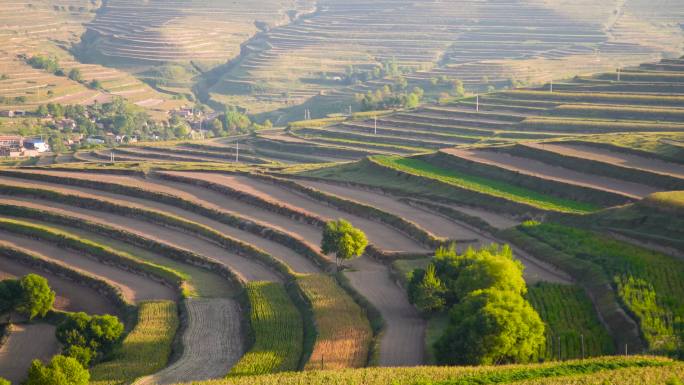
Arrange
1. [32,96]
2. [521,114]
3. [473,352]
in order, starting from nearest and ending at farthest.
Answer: [473,352], [521,114], [32,96]

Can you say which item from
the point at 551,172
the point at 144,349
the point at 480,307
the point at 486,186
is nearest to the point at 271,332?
the point at 144,349

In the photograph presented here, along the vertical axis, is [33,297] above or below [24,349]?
above

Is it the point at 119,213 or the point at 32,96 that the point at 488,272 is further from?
the point at 32,96

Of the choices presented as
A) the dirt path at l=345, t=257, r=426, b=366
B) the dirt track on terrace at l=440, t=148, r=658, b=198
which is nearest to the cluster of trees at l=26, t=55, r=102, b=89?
the dirt track on terrace at l=440, t=148, r=658, b=198

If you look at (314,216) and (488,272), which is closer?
(488,272)

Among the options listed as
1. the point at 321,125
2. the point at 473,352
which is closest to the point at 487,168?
the point at 473,352

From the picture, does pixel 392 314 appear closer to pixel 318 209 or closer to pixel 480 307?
pixel 480 307
